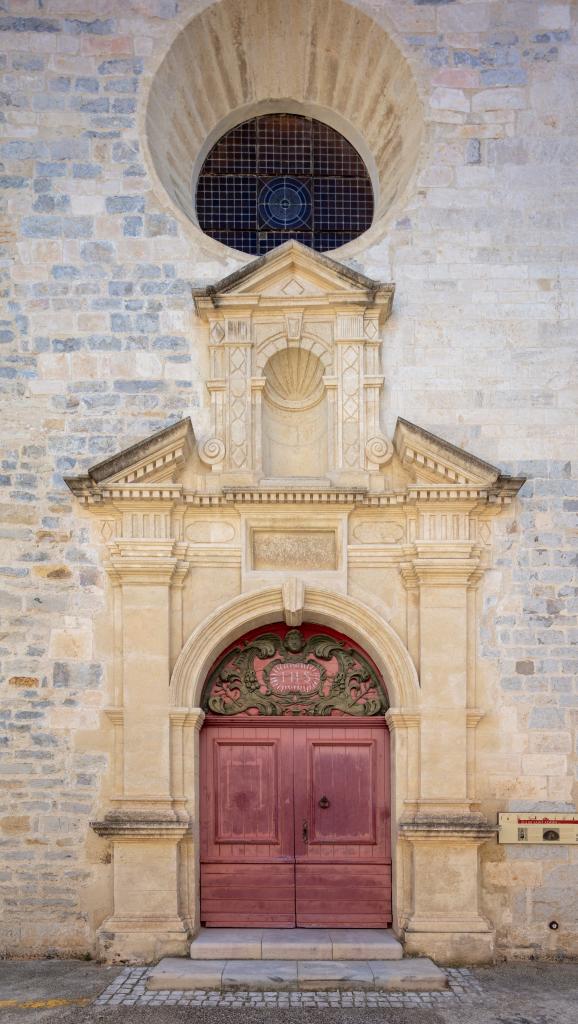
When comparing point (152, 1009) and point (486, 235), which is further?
point (486, 235)

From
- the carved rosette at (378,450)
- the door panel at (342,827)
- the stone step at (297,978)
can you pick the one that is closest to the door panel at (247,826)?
the door panel at (342,827)

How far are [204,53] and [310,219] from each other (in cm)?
167

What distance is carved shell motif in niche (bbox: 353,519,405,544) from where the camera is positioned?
7.78 m

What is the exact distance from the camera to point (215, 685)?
26.1ft

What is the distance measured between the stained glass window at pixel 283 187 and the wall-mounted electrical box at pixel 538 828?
502cm

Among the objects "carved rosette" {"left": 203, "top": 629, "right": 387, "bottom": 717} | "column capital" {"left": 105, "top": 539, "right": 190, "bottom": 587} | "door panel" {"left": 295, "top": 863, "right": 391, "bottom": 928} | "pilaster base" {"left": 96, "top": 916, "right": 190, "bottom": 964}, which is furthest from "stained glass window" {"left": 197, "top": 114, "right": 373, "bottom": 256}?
"pilaster base" {"left": 96, "top": 916, "right": 190, "bottom": 964}

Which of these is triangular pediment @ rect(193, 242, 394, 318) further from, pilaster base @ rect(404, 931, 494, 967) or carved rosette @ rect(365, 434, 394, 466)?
pilaster base @ rect(404, 931, 494, 967)

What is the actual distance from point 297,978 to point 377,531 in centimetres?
329

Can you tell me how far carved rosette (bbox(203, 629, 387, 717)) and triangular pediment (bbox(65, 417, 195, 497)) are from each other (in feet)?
5.21

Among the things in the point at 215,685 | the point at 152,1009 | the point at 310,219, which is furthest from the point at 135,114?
the point at 152,1009

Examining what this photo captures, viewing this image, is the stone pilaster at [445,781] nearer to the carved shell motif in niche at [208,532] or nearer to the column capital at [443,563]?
the column capital at [443,563]

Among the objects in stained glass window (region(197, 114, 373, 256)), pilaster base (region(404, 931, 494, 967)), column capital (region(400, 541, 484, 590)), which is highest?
stained glass window (region(197, 114, 373, 256))

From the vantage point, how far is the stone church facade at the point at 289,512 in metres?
7.46

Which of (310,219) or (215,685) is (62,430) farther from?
(310,219)
